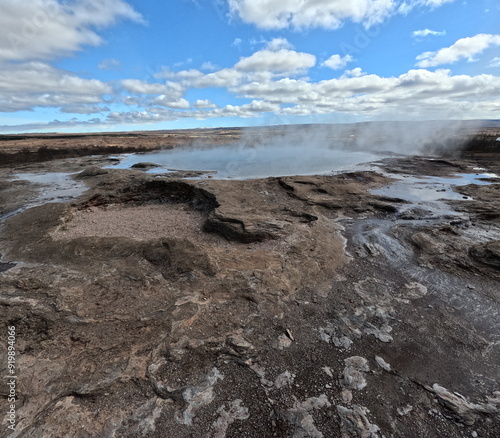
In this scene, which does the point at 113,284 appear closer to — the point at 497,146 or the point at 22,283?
the point at 22,283

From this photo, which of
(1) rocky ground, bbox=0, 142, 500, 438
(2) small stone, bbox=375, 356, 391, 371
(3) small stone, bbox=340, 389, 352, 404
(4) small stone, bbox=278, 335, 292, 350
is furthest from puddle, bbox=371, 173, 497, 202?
(3) small stone, bbox=340, 389, 352, 404

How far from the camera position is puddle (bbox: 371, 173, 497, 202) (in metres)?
12.4

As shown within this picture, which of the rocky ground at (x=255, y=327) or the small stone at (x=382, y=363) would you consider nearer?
the rocky ground at (x=255, y=327)

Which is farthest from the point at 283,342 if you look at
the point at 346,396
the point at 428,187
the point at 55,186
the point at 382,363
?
the point at 55,186

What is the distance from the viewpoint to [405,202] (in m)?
11.4

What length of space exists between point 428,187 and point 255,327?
14043 millimetres

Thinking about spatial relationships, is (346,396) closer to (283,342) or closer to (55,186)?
(283,342)

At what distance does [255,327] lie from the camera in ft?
15.1

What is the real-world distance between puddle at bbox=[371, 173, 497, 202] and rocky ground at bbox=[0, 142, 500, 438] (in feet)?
10.3

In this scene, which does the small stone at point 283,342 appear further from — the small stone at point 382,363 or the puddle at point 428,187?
the puddle at point 428,187

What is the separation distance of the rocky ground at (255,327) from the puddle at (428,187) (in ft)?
10.3

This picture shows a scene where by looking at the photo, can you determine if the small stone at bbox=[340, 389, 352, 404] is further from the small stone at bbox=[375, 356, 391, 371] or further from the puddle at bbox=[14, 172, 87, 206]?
the puddle at bbox=[14, 172, 87, 206]

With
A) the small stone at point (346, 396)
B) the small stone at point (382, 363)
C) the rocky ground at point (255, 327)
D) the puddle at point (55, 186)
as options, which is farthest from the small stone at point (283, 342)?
the puddle at point (55, 186)

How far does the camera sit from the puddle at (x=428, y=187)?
1242 cm
